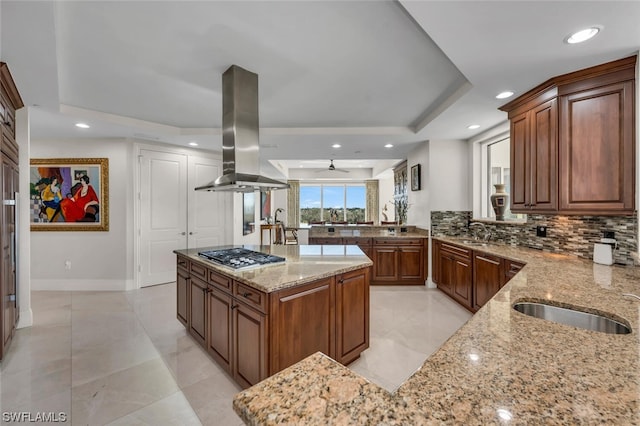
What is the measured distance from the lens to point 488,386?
2.26 ft

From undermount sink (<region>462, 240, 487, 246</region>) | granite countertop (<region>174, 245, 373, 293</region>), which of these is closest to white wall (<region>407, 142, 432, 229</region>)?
undermount sink (<region>462, 240, 487, 246</region>)

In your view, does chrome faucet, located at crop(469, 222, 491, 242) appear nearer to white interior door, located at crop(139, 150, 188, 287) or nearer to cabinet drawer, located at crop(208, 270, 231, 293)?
cabinet drawer, located at crop(208, 270, 231, 293)

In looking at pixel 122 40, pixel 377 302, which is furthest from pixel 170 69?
pixel 377 302

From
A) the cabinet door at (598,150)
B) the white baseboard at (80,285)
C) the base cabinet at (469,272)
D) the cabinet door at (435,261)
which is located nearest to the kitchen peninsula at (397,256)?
the cabinet door at (435,261)

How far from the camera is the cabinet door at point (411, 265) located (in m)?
4.73

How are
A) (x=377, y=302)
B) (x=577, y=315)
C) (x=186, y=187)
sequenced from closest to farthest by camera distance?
(x=577, y=315)
(x=377, y=302)
(x=186, y=187)

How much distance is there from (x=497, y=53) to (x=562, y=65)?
0.59 meters

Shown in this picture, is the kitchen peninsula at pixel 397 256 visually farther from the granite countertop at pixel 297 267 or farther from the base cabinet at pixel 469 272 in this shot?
the granite countertop at pixel 297 267

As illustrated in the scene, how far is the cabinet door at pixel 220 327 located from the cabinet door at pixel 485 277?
2.67m

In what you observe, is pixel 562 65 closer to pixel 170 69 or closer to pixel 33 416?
pixel 170 69

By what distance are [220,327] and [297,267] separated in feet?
2.56

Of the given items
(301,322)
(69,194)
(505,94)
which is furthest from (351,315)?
(69,194)

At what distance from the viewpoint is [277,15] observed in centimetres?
183

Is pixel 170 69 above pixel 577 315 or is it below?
above
